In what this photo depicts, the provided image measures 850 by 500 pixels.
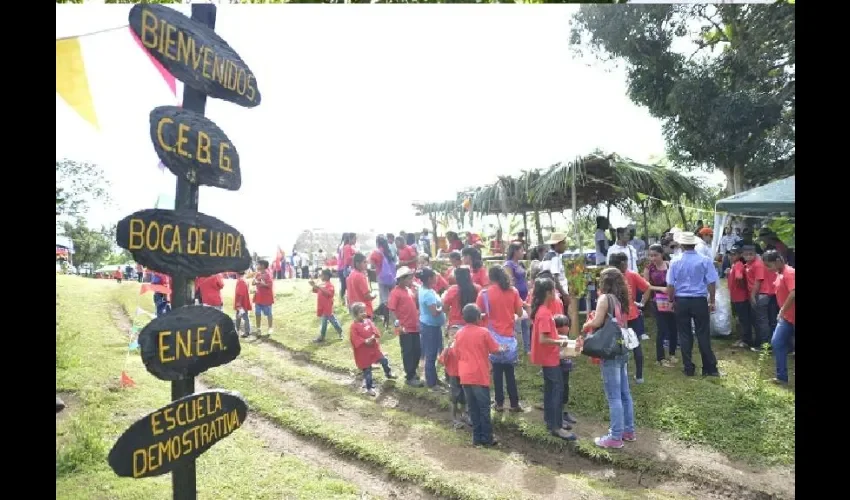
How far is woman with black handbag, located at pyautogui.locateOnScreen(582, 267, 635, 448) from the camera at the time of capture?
12.7ft

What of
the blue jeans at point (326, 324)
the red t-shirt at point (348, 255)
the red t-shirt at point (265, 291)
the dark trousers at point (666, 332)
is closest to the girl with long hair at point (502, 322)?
the dark trousers at point (666, 332)

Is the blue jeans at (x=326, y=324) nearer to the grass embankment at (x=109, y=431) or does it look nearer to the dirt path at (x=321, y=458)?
the dirt path at (x=321, y=458)

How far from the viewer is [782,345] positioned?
4.06 metres

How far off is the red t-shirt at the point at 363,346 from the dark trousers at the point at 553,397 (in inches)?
57.8

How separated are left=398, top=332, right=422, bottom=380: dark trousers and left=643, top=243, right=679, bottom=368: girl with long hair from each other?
6.60ft

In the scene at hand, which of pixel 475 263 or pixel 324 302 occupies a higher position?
pixel 475 263

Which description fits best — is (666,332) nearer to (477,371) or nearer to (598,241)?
(598,241)

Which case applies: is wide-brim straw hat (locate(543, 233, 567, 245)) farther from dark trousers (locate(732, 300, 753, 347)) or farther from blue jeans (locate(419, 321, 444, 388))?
dark trousers (locate(732, 300, 753, 347))

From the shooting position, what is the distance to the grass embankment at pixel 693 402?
3.82 metres

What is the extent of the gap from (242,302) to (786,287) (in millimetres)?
4197

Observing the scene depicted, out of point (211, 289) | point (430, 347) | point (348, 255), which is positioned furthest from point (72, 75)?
point (430, 347)
